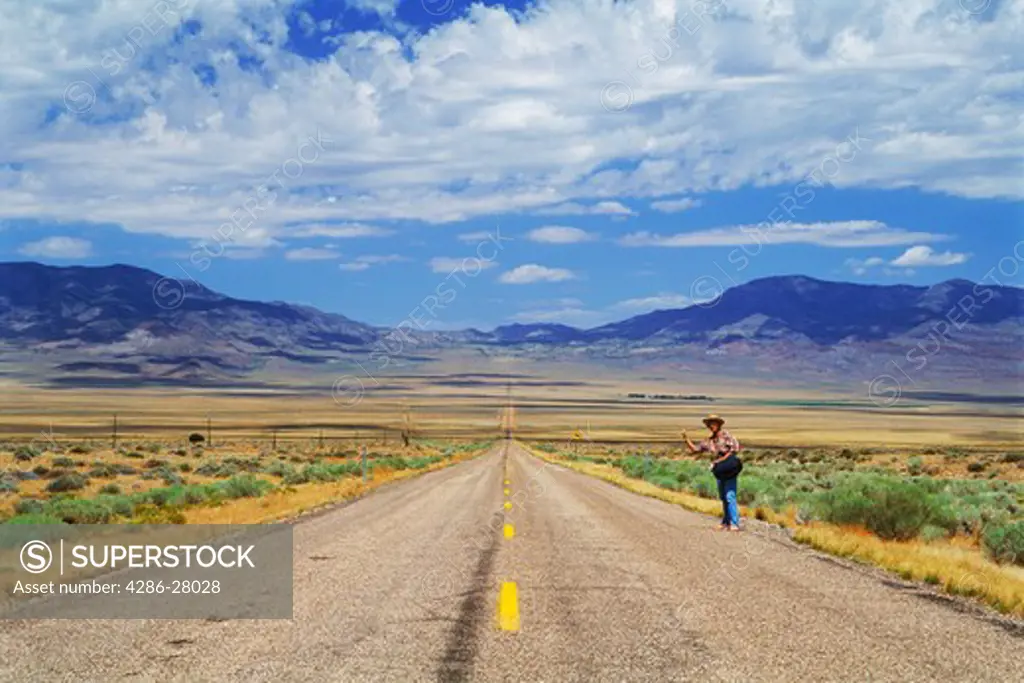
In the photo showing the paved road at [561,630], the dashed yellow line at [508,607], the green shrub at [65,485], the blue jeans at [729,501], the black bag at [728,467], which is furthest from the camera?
the green shrub at [65,485]

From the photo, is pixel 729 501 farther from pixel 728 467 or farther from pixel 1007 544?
pixel 1007 544

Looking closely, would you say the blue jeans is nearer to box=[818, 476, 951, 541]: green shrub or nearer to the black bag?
the black bag

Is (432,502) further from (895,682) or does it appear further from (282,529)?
(895,682)

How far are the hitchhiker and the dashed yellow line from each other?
7.79m

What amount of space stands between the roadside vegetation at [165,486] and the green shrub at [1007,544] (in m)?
13.2

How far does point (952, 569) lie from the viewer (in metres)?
13.6

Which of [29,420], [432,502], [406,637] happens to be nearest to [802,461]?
[432,502]

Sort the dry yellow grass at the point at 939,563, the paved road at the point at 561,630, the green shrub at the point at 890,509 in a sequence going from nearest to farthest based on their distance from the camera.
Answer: the paved road at the point at 561,630
the dry yellow grass at the point at 939,563
the green shrub at the point at 890,509

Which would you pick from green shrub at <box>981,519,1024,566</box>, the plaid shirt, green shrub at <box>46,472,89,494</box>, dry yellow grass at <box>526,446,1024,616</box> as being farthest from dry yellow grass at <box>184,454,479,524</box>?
green shrub at <box>981,519,1024,566</box>

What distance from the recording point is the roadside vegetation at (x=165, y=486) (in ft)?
72.0

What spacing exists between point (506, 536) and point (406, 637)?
895 cm

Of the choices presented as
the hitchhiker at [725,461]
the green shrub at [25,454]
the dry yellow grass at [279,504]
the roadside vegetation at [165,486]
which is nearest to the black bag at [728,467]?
the hitchhiker at [725,461]

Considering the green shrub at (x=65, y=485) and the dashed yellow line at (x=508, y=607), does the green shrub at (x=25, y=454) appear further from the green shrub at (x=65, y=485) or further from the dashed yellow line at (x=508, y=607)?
the dashed yellow line at (x=508, y=607)

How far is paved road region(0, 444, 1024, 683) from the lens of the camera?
7.94m
